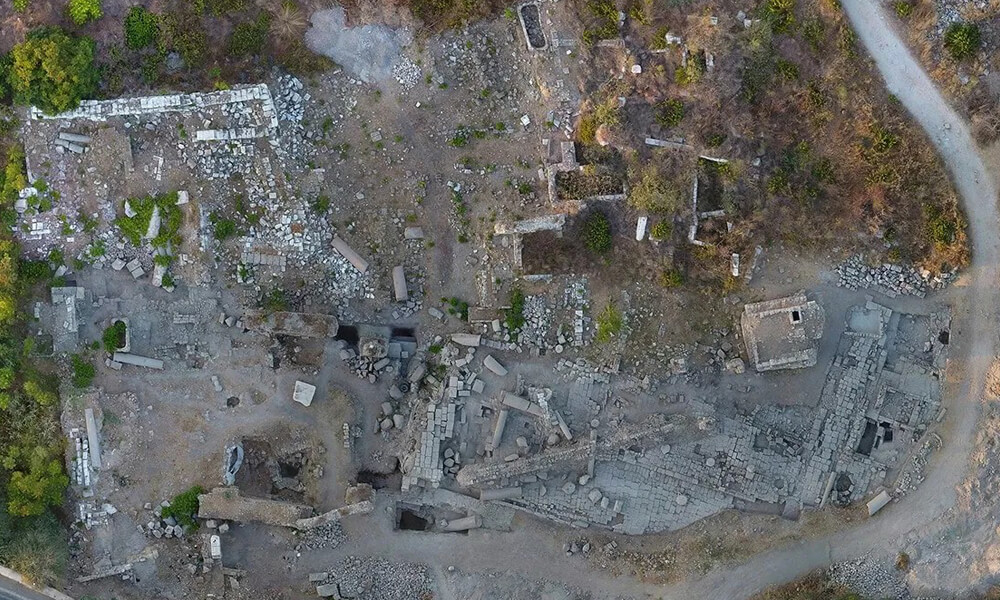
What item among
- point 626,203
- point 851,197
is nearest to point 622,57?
point 626,203

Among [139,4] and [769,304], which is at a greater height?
[139,4]

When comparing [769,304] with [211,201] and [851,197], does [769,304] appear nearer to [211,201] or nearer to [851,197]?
[851,197]

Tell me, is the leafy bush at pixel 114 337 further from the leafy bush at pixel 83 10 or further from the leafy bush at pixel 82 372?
the leafy bush at pixel 83 10

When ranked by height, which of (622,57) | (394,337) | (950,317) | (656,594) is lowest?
(656,594)

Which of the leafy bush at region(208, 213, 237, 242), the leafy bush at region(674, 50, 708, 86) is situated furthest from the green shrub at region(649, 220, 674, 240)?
the leafy bush at region(208, 213, 237, 242)

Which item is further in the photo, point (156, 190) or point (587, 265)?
point (587, 265)

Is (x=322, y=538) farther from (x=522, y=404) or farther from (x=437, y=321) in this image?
(x=437, y=321)
